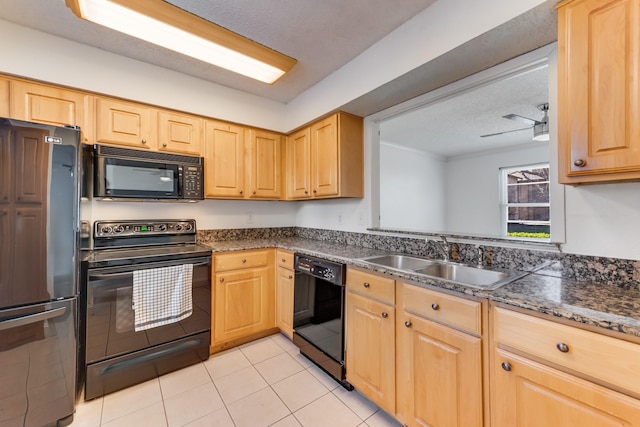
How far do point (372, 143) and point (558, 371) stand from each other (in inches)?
81.7

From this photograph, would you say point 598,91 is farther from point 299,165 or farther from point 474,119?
point 474,119

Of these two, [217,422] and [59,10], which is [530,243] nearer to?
[217,422]

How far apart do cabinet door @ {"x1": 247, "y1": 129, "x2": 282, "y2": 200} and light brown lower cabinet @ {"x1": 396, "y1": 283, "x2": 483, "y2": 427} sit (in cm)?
191

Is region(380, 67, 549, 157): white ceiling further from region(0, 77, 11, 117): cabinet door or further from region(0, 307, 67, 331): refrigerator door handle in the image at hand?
region(0, 77, 11, 117): cabinet door

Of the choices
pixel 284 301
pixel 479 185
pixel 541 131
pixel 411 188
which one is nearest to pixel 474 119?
pixel 541 131

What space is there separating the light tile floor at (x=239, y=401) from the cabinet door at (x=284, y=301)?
35cm

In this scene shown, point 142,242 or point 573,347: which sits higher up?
point 142,242

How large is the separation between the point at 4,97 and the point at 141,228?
4.02 ft

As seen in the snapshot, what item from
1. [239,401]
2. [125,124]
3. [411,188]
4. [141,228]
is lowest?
[239,401]

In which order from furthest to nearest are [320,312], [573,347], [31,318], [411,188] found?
[411,188] → [320,312] → [31,318] → [573,347]

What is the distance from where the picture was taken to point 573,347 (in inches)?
35.3

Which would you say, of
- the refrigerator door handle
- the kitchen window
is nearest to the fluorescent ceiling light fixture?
the refrigerator door handle

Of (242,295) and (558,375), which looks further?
(242,295)

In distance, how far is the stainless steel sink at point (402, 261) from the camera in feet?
6.32
